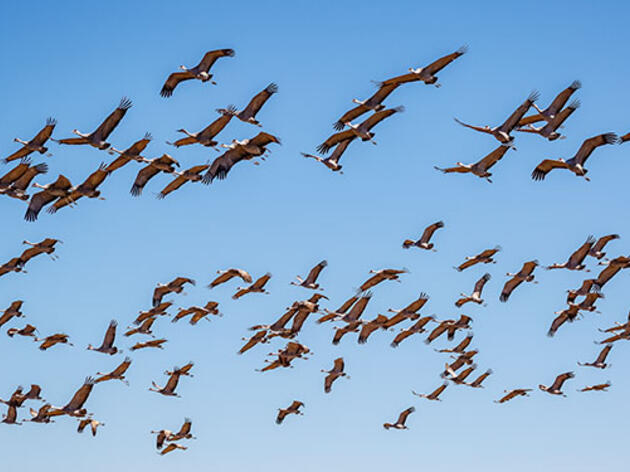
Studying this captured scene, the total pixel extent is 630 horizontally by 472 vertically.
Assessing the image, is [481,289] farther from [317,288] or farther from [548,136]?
[548,136]

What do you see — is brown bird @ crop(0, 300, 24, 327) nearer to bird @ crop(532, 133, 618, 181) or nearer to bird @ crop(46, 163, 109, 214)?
bird @ crop(46, 163, 109, 214)

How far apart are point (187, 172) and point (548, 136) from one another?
13.7 meters

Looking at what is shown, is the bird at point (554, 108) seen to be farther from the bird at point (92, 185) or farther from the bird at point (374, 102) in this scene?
the bird at point (92, 185)

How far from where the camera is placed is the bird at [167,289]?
188ft

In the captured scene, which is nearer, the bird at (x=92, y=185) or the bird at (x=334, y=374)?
the bird at (x=92, y=185)

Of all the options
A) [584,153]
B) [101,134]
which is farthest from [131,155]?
[584,153]

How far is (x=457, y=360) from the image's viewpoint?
2340 inches

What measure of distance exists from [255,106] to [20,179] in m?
10.5

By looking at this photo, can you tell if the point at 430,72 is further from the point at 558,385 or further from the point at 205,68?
Result: the point at 558,385

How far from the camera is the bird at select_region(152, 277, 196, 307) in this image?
188 feet

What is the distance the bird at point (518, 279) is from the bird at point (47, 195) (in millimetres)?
19629

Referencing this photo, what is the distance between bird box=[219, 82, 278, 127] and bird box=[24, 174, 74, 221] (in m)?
7.17

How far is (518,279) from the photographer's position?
2232 inches

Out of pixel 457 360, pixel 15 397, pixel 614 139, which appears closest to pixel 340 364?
pixel 457 360
